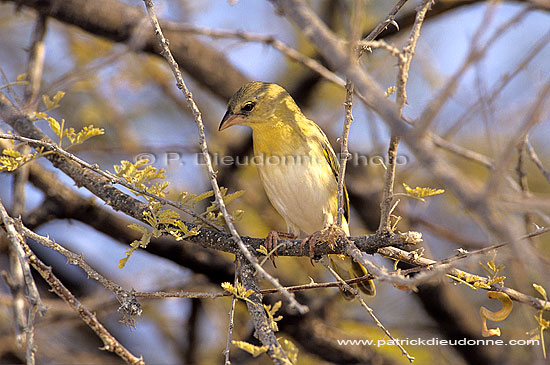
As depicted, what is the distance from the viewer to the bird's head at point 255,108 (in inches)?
157

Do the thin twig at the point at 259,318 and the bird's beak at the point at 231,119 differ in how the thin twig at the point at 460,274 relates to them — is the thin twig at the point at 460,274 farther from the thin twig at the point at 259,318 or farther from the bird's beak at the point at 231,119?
the bird's beak at the point at 231,119

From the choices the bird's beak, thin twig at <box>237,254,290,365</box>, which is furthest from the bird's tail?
thin twig at <box>237,254,290,365</box>

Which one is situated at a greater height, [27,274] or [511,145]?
[511,145]

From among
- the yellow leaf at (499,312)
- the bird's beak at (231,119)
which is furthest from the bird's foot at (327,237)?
the bird's beak at (231,119)

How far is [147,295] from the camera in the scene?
2.34 m

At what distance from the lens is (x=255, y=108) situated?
4.01 metres

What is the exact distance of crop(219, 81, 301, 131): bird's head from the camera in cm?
399

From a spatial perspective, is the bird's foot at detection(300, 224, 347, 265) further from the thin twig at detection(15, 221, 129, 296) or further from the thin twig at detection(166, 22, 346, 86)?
the thin twig at detection(166, 22, 346, 86)

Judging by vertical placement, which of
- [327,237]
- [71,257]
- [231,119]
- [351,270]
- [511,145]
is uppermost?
[231,119]

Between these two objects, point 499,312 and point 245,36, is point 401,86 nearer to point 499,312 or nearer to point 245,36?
point 499,312

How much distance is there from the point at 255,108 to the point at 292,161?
0.51 m

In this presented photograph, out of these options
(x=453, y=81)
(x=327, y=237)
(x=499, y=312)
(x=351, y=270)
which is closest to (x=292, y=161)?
(x=351, y=270)

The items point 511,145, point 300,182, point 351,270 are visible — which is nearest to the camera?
point 511,145

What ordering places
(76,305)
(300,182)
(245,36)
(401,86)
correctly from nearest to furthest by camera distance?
(401,86) < (76,305) < (245,36) < (300,182)
